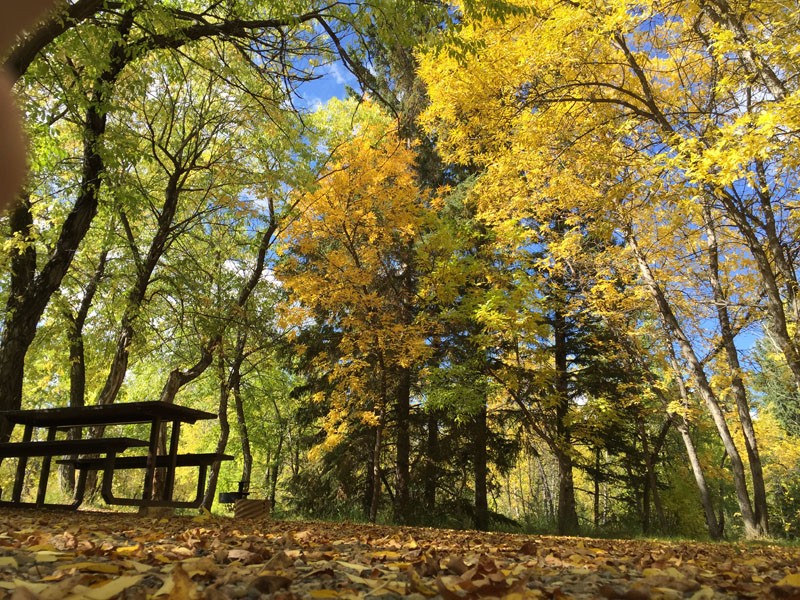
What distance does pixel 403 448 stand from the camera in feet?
41.9

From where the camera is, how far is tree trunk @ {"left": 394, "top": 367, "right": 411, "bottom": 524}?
40.1 feet

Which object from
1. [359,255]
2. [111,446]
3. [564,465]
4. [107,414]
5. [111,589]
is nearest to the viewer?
[111,589]

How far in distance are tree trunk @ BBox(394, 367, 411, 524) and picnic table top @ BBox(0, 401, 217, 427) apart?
20.7 feet

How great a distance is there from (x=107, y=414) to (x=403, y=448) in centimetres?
743

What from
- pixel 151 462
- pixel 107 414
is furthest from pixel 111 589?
pixel 107 414

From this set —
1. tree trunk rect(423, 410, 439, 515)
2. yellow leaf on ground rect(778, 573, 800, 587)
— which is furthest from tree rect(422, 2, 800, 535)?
tree trunk rect(423, 410, 439, 515)

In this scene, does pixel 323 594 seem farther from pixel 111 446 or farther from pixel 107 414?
pixel 107 414

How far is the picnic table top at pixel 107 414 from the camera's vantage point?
636 cm

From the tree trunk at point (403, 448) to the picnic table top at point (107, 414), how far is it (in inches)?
248

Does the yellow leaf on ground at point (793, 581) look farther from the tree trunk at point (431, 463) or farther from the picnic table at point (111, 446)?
the tree trunk at point (431, 463)

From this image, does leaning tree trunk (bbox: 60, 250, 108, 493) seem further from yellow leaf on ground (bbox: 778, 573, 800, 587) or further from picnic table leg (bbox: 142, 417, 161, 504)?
yellow leaf on ground (bbox: 778, 573, 800, 587)

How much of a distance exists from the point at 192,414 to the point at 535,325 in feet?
20.4

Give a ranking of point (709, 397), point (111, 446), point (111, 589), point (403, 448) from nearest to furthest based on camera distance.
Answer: point (111, 589) → point (111, 446) → point (709, 397) → point (403, 448)

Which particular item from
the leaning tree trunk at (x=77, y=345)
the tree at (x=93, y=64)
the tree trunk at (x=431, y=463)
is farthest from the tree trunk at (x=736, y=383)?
the leaning tree trunk at (x=77, y=345)
